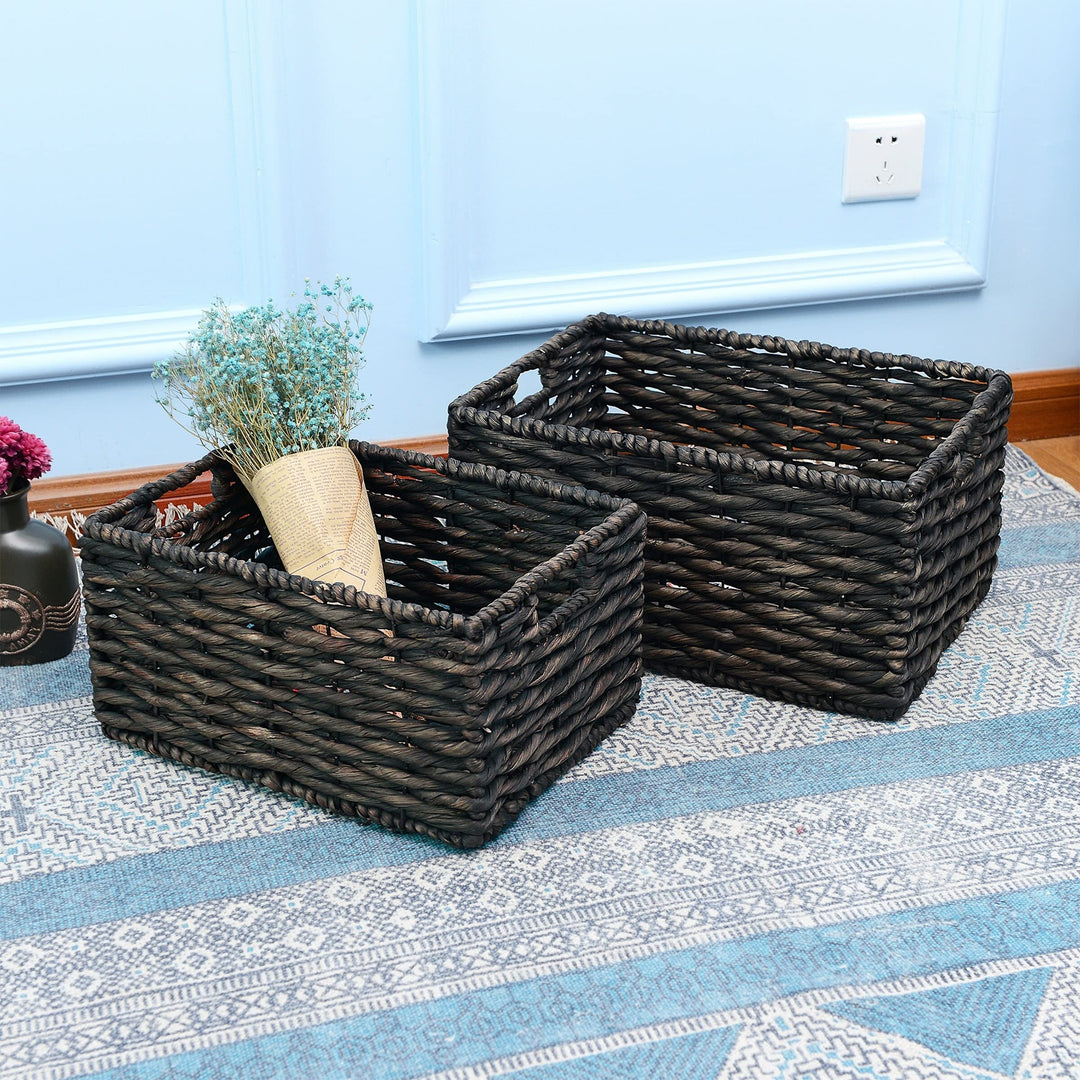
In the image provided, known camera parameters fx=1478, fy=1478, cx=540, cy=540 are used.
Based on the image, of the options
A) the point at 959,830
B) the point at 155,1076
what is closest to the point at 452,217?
the point at 959,830

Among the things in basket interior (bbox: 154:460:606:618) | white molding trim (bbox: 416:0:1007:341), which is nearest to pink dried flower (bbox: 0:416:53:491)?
basket interior (bbox: 154:460:606:618)

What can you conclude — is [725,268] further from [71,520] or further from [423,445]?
[71,520]

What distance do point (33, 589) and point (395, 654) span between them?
448 mm

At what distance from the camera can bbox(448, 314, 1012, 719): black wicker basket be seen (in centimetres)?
116

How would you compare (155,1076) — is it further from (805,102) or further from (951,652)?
(805,102)

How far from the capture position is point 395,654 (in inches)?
39.8

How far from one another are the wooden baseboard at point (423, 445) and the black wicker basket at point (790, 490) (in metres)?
0.33

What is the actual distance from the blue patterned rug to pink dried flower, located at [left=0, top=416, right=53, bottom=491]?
192 mm

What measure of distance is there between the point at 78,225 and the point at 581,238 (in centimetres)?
54

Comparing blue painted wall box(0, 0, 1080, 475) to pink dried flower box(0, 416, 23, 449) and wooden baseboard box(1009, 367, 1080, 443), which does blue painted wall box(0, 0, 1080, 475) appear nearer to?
wooden baseboard box(1009, 367, 1080, 443)

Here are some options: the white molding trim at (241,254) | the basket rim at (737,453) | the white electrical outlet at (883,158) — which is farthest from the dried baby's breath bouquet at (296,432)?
the white electrical outlet at (883,158)

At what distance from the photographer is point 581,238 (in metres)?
1.65

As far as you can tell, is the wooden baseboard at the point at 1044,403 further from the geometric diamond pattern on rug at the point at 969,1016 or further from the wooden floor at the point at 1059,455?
the geometric diamond pattern on rug at the point at 969,1016

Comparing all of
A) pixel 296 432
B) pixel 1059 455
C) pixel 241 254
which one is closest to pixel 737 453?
pixel 296 432
